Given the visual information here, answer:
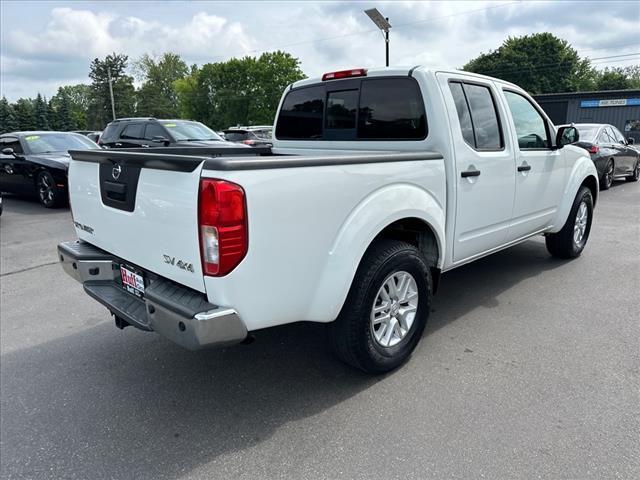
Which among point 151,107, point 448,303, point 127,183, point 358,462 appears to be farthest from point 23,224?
point 151,107

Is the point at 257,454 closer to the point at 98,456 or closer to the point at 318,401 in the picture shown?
the point at 318,401

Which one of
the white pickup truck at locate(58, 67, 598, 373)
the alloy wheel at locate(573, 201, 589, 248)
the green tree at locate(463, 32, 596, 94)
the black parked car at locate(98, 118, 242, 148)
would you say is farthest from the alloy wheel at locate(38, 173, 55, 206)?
the green tree at locate(463, 32, 596, 94)

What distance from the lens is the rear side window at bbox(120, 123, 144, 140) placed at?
12367 millimetres

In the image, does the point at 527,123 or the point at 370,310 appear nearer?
the point at 370,310

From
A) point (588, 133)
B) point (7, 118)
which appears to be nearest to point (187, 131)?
point (588, 133)

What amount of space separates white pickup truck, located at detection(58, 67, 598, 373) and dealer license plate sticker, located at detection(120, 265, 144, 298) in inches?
0.5

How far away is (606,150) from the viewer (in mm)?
11484

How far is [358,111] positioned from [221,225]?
6.90ft

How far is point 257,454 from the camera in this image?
8.02 ft

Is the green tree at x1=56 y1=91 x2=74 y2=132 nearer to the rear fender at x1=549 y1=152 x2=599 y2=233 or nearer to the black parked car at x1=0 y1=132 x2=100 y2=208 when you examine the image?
the black parked car at x1=0 y1=132 x2=100 y2=208

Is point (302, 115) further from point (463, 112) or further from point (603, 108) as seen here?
point (603, 108)

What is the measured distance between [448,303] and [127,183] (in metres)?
2.99

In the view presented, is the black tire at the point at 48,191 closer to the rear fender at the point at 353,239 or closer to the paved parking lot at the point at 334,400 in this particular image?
the paved parking lot at the point at 334,400

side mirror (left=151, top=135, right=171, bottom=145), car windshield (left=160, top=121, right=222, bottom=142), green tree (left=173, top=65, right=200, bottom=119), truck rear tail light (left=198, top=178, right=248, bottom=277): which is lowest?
truck rear tail light (left=198, top=178, right=248, bottom=277)
